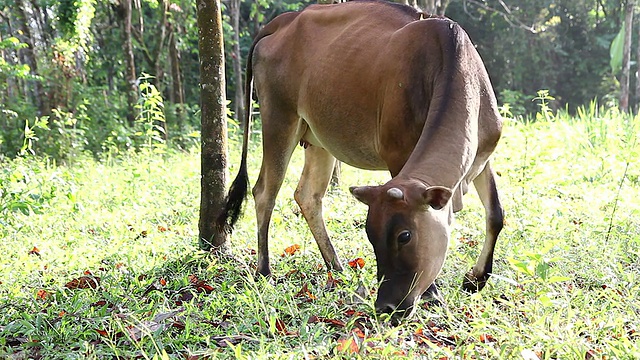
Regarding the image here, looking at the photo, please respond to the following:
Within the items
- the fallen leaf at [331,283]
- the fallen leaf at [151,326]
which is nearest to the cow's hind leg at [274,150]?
the fallen leaf at [331,283]

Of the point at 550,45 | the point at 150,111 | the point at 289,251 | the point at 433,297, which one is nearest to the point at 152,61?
the point at 150,111

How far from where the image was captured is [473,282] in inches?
144

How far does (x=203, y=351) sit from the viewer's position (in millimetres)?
2703

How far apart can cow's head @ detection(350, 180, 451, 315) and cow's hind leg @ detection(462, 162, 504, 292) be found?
76cm

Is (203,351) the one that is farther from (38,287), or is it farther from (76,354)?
(38,287)

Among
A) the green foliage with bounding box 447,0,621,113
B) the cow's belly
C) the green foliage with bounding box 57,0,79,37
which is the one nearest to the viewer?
the cow's belly

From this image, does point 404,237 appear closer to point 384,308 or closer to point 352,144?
point 384,308

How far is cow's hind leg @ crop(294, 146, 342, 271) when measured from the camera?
181 inches

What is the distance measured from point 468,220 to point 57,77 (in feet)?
35.4

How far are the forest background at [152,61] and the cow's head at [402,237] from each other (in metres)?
3.72

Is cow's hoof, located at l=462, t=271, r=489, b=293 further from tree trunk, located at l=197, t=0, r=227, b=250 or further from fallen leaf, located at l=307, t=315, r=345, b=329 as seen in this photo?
tree trunk, located at l=197, t=0, r=227, b=250

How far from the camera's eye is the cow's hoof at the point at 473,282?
12.1 ft

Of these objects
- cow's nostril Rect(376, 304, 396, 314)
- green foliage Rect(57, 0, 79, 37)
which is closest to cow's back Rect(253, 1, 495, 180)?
cow's nostril Rect(376, 304, 396, 314)

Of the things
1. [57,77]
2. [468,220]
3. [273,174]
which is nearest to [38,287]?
[273,174]
